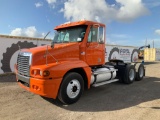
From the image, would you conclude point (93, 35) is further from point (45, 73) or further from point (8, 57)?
point (8, 57)

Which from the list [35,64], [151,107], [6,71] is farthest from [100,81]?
[6,71]

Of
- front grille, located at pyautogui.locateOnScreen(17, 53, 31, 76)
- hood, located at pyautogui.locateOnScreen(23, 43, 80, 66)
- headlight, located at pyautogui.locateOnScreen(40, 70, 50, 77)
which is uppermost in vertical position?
hood, located at pyautogui.locateOnScreen(23, 43, 80, 66)

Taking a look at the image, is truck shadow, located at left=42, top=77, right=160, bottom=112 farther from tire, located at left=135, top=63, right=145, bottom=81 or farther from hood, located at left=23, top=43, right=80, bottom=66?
tire, located at left=135, top=63, right=145, bottom=81

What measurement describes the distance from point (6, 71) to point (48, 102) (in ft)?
24.7

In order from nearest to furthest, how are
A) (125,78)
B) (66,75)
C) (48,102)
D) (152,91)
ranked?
1. (66,75)
2. (48,102)
3. (152,91)
4. (125,78)

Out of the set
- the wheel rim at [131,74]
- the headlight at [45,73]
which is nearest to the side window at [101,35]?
the headlight at [45,73]

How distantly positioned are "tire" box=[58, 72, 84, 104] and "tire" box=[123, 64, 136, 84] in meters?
3.84

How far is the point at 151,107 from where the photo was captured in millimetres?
5898

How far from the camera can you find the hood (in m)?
5.81

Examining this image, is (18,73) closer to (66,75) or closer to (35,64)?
(35,64)

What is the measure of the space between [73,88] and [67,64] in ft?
2.83

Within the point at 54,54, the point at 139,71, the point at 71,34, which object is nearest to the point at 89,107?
the point at 54,54

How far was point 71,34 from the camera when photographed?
718cm

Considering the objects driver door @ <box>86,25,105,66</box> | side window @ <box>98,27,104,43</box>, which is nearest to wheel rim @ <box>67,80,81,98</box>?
A: driver door @ <box>86,25,105,66</box>
